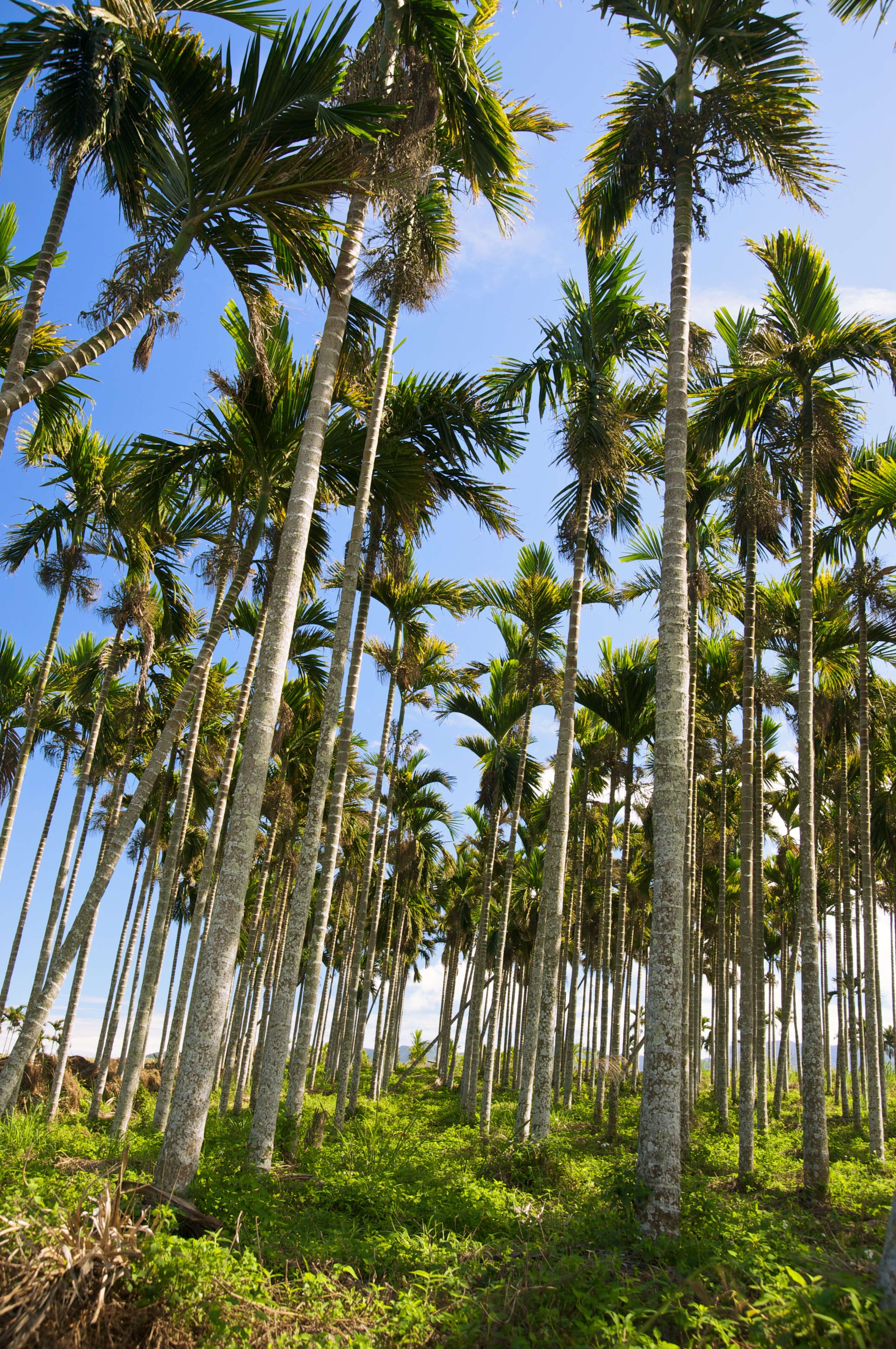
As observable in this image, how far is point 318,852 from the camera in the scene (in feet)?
30.9

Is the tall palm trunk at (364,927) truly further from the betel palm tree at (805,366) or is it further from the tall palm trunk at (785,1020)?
the tall palm trunk at (785,1020)

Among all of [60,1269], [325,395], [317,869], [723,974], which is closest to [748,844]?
[317,869]

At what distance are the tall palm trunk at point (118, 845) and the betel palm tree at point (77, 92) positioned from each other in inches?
166

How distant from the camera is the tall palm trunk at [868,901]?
45.1 feet

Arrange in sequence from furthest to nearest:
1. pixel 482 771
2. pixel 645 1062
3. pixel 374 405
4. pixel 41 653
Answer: pixel 482 771
pixel 41 653
pixel 374 405
pixel 645 1062

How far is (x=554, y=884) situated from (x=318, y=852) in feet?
10.7

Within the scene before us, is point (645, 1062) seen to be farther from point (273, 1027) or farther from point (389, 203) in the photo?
point (389, 203)

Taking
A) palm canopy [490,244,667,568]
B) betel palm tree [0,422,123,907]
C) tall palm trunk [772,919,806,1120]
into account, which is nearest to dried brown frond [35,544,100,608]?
betel palm tree [0,422,123,907]

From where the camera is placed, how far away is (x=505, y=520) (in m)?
11.3

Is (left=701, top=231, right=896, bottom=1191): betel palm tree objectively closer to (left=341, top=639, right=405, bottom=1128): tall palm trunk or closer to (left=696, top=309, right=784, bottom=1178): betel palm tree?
(left=696, top=309, right=784, bottom=1178): betel palm tree

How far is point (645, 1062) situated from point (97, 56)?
32.1ft

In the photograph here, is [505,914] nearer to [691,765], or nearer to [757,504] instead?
[691,765]

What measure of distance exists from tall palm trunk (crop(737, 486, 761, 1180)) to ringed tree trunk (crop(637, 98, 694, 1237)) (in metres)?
4.33

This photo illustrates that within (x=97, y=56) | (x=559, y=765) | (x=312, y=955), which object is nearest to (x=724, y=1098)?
(x=559, y=765)
